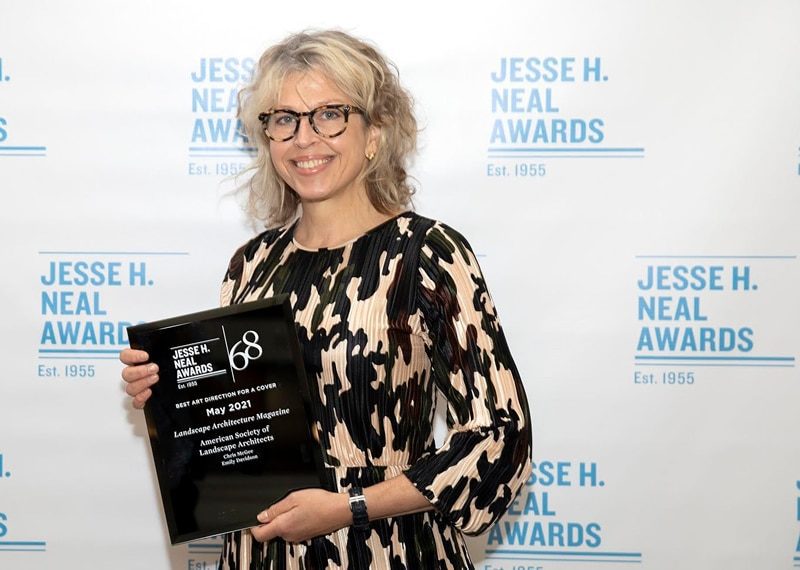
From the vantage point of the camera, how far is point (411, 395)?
150 cm

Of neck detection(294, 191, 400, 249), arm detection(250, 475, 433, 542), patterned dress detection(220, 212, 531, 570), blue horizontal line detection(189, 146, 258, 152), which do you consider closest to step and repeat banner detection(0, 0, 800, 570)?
blue horizontal line detection(189, 146, 258, 152)

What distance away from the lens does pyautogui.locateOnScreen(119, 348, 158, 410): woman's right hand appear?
59.5 inches

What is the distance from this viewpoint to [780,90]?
2146 mm

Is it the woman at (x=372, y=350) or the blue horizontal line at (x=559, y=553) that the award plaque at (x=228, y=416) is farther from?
the blue horizontal line at (x=559, y=553)

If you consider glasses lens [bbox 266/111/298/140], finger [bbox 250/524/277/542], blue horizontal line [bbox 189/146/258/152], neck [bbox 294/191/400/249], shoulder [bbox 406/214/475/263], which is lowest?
finger [bbox 250/524/277/542]

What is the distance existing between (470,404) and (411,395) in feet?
0.35

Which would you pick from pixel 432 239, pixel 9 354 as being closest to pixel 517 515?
pixel 432 239

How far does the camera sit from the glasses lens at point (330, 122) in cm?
157

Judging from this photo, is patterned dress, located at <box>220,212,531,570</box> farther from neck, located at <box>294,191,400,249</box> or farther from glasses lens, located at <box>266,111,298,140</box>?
glasses lens, located at <box>266,111,298,140</box>

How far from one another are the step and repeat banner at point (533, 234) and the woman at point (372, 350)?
62cm

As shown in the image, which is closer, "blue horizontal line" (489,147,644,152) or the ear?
the ear

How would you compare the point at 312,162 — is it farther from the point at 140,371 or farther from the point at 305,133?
the point at 140,371

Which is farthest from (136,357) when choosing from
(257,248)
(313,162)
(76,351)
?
(76,351)

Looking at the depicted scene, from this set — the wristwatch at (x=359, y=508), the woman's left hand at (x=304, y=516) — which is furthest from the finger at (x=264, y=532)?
the wristwatch at (x=359, y=508)
